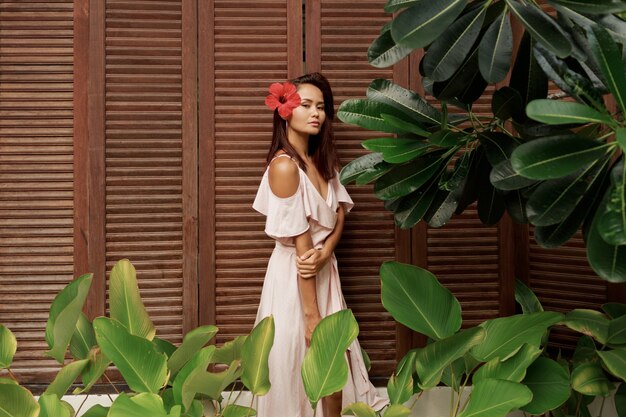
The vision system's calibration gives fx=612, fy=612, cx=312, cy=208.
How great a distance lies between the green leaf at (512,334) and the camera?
1755 millimetres

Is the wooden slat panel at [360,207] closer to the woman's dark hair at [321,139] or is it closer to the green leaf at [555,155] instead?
the woman's dark hair at [321,139]

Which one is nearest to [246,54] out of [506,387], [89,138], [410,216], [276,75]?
[276,75]

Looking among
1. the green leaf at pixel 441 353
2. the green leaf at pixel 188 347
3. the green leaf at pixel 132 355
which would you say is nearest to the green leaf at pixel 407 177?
the green leaf at pixel 441 353

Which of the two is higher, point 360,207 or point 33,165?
point 33,165

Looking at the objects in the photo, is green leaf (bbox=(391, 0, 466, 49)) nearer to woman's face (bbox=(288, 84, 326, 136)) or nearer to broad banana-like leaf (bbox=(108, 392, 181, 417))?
woman's face (bbox=(288, 84, 326, 136))

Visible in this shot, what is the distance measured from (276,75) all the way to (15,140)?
1.01 meters

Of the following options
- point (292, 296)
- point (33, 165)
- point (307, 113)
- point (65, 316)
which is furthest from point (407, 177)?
point (33, 165)

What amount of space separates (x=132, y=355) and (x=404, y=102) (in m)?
1.07

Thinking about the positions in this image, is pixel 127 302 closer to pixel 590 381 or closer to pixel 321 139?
pixel 321 139

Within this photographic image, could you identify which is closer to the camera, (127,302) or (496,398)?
(496,398)

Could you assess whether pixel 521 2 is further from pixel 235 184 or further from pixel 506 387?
pixel 235 184

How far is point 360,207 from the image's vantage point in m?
2.38

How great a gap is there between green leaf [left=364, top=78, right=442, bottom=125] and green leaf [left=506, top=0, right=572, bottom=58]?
1.34 ft

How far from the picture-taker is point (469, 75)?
1761mm
